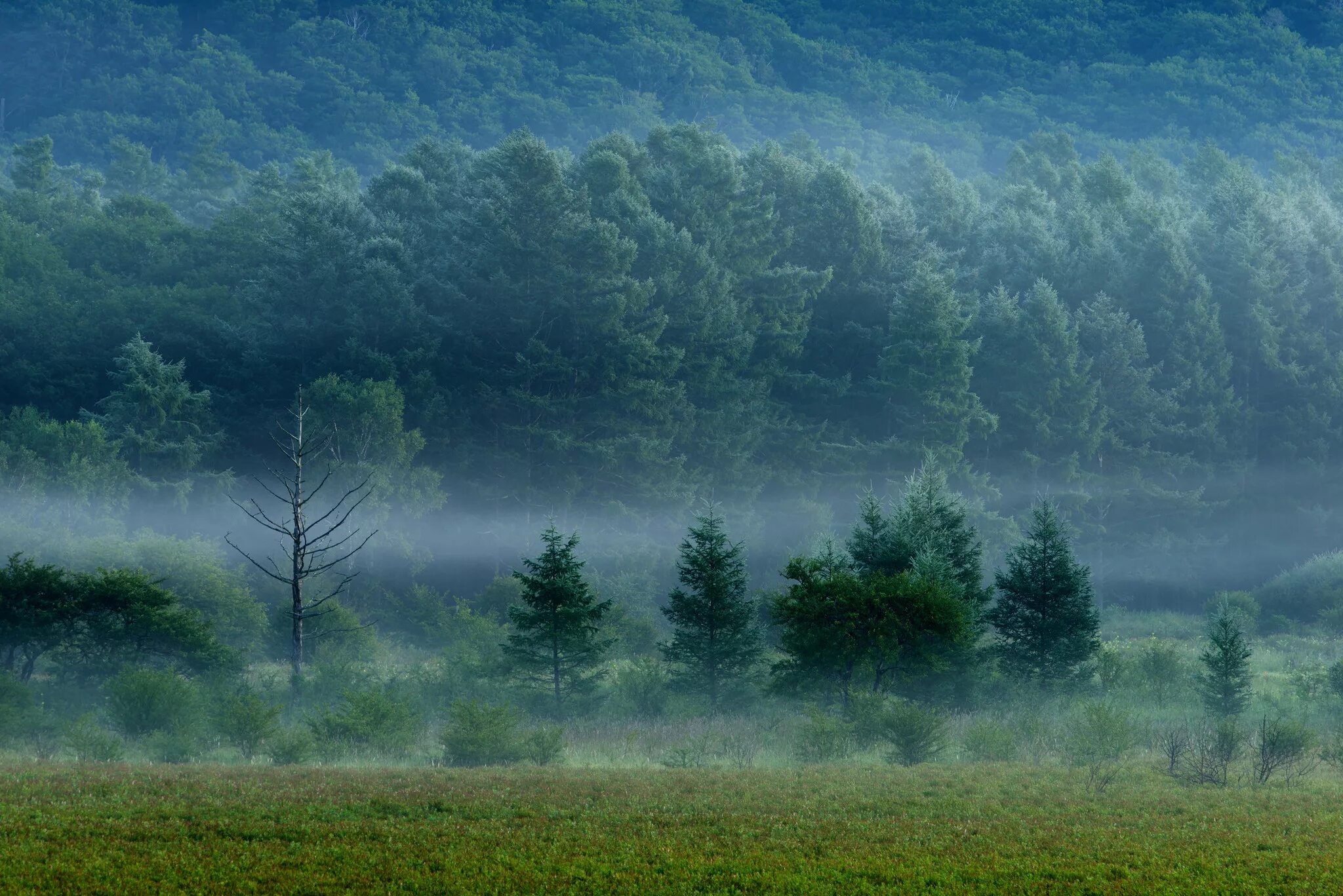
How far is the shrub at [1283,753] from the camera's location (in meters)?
25.0

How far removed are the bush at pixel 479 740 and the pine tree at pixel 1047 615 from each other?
1441 centimetres

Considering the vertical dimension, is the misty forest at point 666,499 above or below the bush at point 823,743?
above

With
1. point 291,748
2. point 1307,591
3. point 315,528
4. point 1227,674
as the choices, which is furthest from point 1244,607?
point 291,748

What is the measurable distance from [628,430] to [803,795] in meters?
44.8

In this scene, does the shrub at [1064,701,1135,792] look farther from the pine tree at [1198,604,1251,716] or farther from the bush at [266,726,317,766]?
the bush at [266,726,317,766]

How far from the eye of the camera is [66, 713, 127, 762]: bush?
86.6 feet

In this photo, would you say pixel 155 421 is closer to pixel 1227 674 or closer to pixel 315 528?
pixel 315 528

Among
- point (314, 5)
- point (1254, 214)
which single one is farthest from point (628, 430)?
point (314, 5)

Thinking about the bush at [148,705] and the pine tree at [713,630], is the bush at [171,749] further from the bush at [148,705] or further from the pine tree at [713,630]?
the pine tree at [713,630]

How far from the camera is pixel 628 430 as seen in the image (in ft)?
214

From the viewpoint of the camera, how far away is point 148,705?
2880 centimetres

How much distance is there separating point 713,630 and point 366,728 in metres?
9.81

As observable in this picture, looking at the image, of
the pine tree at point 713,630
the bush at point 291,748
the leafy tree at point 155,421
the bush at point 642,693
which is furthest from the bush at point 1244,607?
the leafy tree at point 155,421

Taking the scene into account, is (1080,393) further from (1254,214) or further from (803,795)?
(803,795)
